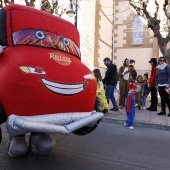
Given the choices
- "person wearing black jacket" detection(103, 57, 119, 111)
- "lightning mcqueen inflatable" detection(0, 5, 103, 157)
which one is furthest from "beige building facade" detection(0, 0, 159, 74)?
"lightning mcqueen inflatable" detection(0, 5, 103, 157)

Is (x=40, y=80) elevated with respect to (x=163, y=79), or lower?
elevated

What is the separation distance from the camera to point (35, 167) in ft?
11.6

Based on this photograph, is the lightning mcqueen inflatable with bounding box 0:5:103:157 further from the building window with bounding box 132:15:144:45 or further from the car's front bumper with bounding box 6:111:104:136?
the building window with bounding box 132:15:144:45

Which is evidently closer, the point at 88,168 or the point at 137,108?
the point at 88,168

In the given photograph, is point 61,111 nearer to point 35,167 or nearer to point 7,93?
point 7,93

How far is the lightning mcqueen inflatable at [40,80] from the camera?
2.85 meters

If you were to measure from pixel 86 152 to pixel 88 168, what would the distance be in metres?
0.71

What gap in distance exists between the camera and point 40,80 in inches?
115

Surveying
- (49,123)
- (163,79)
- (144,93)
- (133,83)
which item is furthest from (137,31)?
(49,123)

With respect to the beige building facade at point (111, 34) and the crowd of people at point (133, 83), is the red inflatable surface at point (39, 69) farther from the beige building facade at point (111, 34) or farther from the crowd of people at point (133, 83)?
the beige building facade at point (111, 34)

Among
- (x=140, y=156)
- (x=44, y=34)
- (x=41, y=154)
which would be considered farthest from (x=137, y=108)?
(x=44, y=34)

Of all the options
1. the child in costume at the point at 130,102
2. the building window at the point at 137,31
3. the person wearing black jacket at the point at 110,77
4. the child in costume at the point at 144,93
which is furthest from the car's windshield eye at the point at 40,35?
the building window at the point at 137,31

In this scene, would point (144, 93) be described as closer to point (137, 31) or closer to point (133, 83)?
point (133, 83)

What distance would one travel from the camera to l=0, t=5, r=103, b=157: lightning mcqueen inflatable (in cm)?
285
